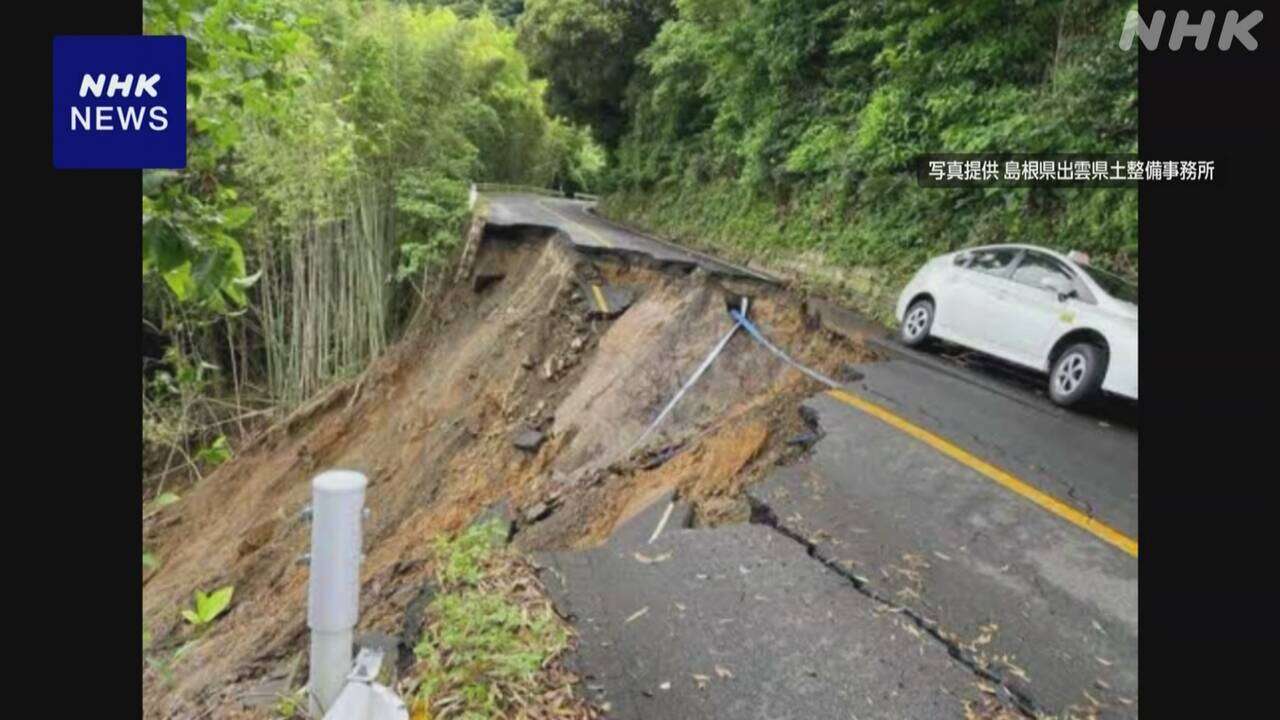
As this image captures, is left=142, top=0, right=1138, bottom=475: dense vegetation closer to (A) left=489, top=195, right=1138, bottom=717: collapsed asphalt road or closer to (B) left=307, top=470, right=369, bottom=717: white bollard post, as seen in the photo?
(A) left=489, top=195, right=1138, bottom=717: collapsed asphalt road

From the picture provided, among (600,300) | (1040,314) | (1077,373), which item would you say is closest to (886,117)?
(600,300)

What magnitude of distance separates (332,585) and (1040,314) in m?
6.70

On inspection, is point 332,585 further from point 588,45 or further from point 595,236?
point 588,45

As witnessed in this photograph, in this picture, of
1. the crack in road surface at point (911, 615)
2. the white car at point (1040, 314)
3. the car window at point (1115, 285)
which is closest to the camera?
the crack in road surface at point (911, 615)

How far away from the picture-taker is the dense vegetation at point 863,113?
8.45 meters

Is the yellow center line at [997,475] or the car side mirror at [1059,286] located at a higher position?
the car side mirror at [1059,286]

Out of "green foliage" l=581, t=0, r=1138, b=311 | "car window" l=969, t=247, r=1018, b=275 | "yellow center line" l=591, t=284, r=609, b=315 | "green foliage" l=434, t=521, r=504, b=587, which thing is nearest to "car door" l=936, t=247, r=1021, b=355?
"car window" l=969, t=247, r=1018, b=275

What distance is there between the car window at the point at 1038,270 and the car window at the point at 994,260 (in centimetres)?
15

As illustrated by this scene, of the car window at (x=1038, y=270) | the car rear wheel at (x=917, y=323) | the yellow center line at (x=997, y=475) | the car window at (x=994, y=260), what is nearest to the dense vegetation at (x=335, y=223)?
the yellow center line at (x=997, y=475)

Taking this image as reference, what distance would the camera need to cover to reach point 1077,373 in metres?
6.60

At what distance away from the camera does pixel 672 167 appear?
19516 mm

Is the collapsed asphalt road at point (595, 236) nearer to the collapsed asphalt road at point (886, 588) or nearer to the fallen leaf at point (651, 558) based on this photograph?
the collapsed asphalt road at point (886, 588)

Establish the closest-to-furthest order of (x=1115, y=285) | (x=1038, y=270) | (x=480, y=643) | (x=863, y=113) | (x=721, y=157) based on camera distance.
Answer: (x=480, y=643), (x=1115, y=285), (x=1038, y=270), (x=863, y=113), (x=721, y=157)

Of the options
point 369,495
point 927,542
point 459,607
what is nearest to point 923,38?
point 927,542
